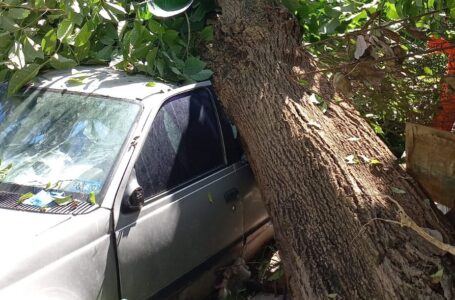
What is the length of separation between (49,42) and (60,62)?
172mm

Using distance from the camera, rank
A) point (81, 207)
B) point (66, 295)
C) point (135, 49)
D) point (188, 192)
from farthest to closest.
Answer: point (135, 49)
point (188, 192)
point (81, 207)
point (66, 295)

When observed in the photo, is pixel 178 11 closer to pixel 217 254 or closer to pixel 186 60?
pixel 186 60

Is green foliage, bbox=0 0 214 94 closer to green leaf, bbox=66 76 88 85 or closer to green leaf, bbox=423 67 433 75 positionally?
green leaf, bbox=66 76 88 85

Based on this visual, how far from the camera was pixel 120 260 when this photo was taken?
3.11 metres

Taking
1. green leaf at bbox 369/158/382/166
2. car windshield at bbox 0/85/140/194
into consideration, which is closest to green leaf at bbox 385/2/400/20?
green leaf at bbox 369/158/382/166

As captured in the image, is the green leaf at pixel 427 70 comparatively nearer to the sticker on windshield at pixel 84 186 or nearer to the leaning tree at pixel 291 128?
the leaning tree at pixel 291 128

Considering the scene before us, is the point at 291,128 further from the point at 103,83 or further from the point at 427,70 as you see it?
the point at 103,83

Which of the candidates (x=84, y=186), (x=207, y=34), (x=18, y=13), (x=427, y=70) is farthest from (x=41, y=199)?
(x=427, y=70)

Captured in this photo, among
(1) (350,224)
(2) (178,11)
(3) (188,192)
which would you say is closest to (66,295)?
(3) (188,192)

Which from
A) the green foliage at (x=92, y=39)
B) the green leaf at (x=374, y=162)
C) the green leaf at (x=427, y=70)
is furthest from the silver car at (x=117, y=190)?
the green leaf at (x=427, y=70)

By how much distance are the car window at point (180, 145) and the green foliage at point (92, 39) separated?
0.85ft

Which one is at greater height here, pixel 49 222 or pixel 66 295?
pixel 49 222

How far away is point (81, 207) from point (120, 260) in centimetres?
32

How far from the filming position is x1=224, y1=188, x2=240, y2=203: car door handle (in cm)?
392
